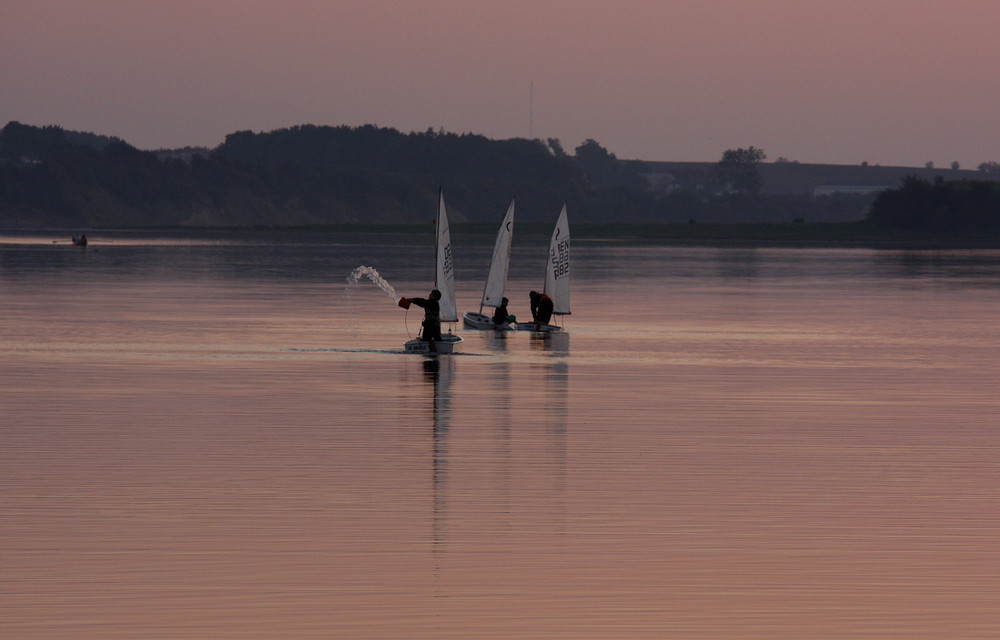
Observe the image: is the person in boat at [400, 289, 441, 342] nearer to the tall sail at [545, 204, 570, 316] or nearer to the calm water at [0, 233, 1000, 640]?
the calm water at [0, 233, 1000, 640]

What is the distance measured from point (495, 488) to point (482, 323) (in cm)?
3986

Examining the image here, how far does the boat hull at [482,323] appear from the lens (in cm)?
6400

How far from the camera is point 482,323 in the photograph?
64.6 metres

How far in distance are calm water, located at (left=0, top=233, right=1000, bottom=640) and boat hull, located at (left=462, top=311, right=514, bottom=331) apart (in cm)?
616

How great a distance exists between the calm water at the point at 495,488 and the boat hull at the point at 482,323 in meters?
6.16

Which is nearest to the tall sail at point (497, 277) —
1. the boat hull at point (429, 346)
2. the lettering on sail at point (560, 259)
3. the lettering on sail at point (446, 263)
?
the lettering on sail at point (560, 259)

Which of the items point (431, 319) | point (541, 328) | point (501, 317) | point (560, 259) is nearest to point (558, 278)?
point (560, 259)

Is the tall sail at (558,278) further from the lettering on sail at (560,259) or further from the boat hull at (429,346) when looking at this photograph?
the boat hull at (429,346)

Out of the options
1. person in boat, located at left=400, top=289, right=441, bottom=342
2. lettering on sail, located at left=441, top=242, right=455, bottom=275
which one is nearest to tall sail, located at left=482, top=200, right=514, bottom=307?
lettering on sail, located at left=441, top=242, right=455, bottom=275

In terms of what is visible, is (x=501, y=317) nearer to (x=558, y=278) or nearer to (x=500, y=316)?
(x=500, y=316)

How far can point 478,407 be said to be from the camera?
3603cm

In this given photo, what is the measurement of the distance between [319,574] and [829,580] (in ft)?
19.5

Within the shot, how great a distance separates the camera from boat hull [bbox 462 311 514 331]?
210 ft

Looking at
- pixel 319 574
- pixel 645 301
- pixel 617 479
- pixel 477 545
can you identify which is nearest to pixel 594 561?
pixel 477 545
